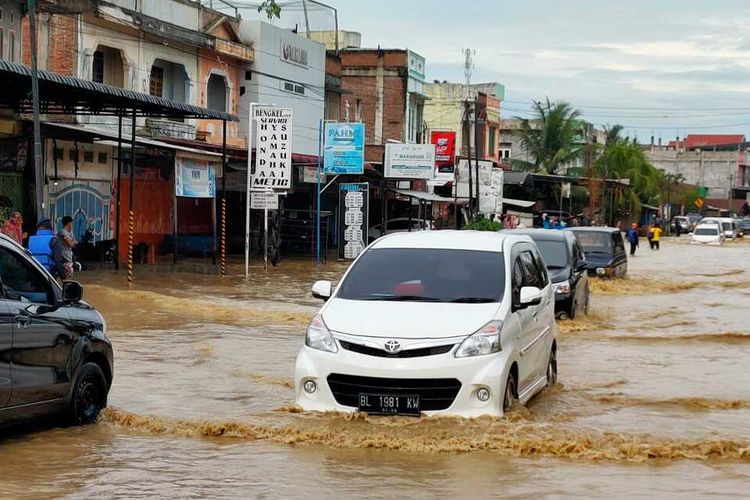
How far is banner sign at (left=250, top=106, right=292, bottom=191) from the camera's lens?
107 ft

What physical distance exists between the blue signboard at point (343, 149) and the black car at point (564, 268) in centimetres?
1709

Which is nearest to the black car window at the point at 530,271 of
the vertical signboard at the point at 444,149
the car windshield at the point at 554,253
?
the car windshield at the point at 554,253

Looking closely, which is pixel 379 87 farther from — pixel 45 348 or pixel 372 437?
pixel 45 348

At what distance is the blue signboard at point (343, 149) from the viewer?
39062mm

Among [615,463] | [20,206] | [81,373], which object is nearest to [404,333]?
[615,463]

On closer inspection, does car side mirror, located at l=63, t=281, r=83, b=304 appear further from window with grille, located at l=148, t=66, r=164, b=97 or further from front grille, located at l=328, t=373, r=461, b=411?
window with grille, located at l=148, t=66, r=164, b=97

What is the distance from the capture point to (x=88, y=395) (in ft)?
33.3

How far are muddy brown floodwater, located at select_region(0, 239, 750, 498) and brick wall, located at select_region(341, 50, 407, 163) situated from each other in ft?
134

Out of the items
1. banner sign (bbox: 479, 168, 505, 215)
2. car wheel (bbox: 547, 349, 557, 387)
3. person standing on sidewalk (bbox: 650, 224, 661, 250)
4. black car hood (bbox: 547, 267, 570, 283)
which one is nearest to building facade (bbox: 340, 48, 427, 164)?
banner sign (bbox: 479, 168, 505, 215)

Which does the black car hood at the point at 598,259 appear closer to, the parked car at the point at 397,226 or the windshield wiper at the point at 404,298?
the parked car at the point at 397,226

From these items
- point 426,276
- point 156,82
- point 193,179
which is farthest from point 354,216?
point 426,276

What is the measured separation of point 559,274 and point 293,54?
1074 inches

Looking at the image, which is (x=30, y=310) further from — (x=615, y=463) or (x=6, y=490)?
(x=615, y=463)

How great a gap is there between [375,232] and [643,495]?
4212 cm
